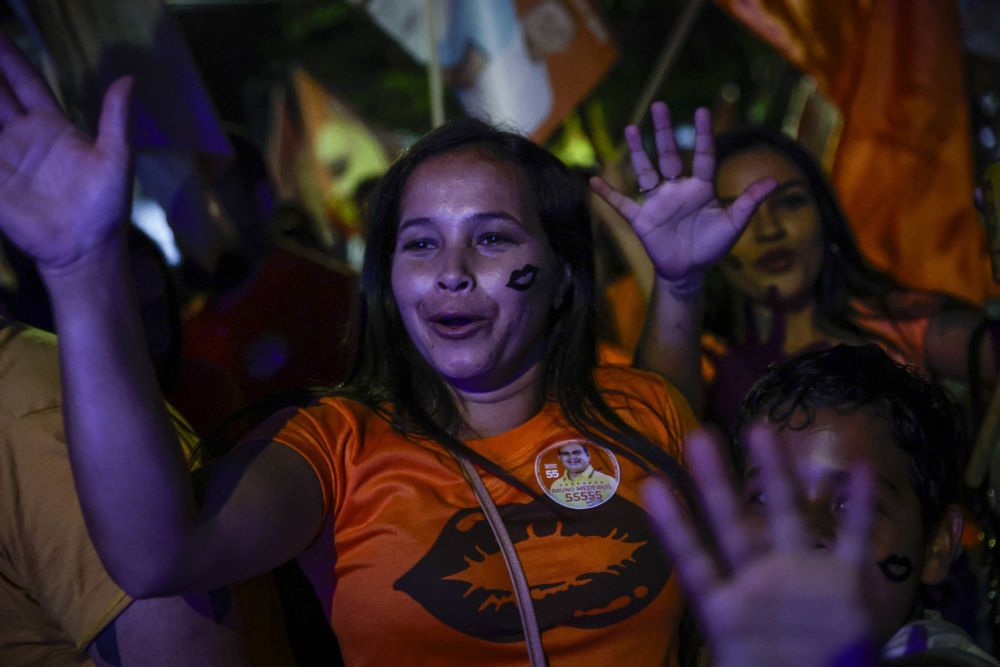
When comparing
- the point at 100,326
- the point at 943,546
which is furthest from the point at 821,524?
the point at 100,326

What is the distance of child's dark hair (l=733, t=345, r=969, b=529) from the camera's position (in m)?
1.86

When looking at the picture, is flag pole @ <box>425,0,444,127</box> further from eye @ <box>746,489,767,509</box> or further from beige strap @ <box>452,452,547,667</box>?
eye @ <box>746,489,767,509</box>

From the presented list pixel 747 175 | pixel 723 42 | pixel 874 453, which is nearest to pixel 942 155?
pixel 747 175

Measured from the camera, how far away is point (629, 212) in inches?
99.8

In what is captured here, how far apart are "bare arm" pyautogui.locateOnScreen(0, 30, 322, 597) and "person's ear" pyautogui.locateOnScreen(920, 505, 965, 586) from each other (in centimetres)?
124

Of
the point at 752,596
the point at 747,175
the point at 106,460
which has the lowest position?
Answer: the point at 747,175

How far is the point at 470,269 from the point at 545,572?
614mm

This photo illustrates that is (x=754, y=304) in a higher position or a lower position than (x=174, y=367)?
lower

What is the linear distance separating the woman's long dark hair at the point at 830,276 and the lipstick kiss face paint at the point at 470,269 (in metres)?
1.22

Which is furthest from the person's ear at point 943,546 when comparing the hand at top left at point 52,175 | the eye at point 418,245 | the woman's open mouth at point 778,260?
the hand at top left at point 52,175

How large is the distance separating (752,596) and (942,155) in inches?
139

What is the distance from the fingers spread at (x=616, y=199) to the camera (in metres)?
2.49

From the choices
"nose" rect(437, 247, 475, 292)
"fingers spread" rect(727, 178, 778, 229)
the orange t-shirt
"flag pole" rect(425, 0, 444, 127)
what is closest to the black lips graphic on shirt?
the orange t-shirt

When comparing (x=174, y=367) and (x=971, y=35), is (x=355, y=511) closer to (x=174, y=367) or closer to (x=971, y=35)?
(x=174, y=367)
